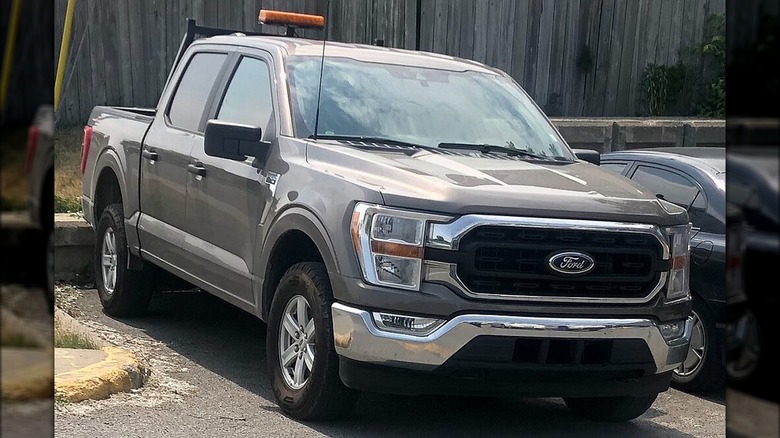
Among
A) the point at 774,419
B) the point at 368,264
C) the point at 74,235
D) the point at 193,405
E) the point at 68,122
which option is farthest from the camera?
the point at 68,122

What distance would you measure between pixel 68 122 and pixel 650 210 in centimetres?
912

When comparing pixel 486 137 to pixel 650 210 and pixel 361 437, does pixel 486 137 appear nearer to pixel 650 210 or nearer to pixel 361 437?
pixel 650 210

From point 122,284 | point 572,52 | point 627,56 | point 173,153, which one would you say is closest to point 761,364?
point 173,153

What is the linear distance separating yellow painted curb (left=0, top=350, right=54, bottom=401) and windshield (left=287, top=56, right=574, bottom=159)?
14.5ft

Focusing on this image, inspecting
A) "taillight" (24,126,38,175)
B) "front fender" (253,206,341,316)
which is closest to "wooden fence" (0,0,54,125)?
"taillight" (24,126,38,175)

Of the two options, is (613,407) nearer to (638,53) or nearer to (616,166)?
(616,166)

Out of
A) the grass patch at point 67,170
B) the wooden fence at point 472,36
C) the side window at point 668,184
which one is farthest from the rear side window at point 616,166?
the wooden fence at point 472,36

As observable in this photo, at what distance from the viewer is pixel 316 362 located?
16.9 feet

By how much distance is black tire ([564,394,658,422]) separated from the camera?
18.9 ft

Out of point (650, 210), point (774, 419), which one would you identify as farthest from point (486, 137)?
point (774, 419)

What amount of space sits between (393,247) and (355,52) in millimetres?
2109

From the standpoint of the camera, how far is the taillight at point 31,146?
1474 mm

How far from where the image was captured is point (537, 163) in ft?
19.4

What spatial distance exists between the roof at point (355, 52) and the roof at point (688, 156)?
133 cm
